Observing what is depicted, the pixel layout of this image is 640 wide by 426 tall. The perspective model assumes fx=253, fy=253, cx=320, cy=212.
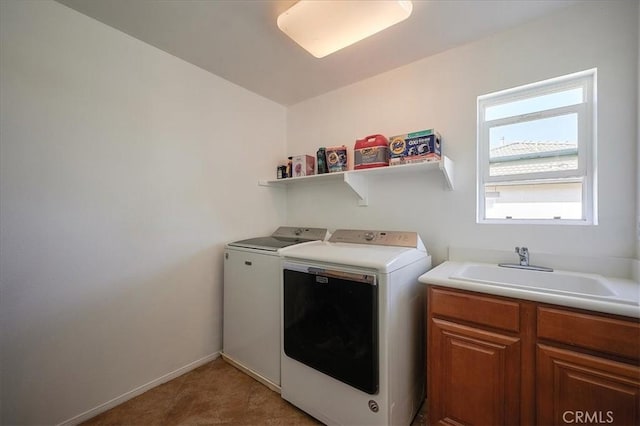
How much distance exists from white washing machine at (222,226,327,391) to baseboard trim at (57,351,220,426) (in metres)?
0.18

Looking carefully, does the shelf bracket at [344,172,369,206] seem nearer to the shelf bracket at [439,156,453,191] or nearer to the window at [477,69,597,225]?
the shelf bracket at [439,156,453,191]

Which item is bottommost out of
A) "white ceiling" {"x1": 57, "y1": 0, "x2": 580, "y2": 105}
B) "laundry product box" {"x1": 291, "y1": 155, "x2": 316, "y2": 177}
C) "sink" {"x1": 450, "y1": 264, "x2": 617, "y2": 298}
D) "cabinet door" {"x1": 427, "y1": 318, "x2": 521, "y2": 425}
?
"cabinet door" {"x1": 427, "y1": 318, "x2": 521, "y2": 425}

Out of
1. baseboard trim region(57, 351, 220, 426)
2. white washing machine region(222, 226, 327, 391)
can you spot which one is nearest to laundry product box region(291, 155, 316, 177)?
white washing machine region(222, 226, 327, 391)

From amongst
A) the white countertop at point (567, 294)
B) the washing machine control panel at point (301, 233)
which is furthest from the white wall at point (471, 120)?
the white countertop at point (567, 294)

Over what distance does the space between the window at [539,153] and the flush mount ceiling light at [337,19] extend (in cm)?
91

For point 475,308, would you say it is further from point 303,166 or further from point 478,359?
point 303,166

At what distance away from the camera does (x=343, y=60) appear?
1.94 m

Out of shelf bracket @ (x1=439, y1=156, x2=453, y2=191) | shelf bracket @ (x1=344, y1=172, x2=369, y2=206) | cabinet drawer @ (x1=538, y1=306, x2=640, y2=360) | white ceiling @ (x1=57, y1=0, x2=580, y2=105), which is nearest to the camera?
cabinet drawer @ (x1=538, y1=306, x2=640, y2=360)

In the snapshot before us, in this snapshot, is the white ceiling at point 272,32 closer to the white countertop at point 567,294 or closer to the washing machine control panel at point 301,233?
the washing machine control panel at point 301,233

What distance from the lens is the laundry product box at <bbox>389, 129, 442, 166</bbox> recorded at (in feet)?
5.56

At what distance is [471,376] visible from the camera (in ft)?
4.09

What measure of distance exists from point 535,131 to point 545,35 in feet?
1.82

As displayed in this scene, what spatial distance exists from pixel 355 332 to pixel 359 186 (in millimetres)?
1171

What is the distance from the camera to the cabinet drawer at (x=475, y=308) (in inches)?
45.8
